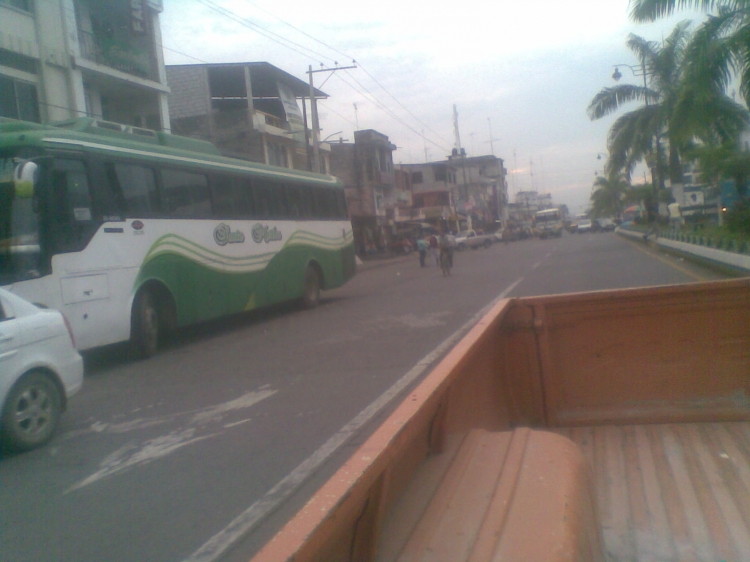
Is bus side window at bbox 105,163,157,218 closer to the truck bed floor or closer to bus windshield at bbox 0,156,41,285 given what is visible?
bus windshield at bbox 0,156,41,285

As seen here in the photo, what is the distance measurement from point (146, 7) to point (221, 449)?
2251 centimetres

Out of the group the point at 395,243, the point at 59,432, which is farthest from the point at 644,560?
the point at 395,243

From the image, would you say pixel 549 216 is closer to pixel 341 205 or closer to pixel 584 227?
pixel 584 227

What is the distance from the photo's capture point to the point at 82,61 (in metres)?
21.6

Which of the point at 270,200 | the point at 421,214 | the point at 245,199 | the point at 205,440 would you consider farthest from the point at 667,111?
the point at 421,214

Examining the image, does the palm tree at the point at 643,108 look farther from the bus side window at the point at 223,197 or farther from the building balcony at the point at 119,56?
the bus side window at the point at 223,197

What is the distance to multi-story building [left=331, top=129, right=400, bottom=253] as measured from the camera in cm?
5588

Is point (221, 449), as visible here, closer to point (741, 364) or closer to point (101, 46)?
point (741, 364)

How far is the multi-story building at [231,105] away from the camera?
36500mm

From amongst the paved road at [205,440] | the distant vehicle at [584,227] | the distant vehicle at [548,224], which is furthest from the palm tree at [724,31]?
the distant vehicle at [584,227]

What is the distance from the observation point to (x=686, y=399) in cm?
511

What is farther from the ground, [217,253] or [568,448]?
[217,253]

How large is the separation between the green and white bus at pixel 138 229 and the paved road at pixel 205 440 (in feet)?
3.09

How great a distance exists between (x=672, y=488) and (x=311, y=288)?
1469cm
